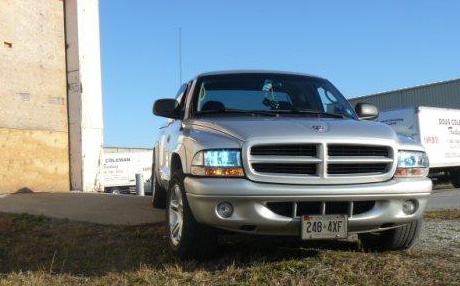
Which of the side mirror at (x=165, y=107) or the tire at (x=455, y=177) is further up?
the side mirror at (x=165, y=107)

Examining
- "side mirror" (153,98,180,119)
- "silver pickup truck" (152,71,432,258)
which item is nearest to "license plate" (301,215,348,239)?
"silver pickup truck" (152,71,432,258)

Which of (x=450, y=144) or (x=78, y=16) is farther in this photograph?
(x=450, y=144)

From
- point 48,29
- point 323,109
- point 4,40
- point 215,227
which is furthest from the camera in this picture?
point 48,29

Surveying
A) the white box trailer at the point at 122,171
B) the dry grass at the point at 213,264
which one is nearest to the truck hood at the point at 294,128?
the dry grass at the point at 213,264

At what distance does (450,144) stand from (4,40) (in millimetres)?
16870

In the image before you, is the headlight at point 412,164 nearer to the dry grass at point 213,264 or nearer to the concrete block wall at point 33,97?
the dry grass at point 213,264

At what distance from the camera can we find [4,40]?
11680mm

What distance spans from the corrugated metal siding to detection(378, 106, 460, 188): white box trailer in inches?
370

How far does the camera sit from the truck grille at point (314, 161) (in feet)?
14.5

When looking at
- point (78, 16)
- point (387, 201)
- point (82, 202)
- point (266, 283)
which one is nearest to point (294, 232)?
point (266, 283)

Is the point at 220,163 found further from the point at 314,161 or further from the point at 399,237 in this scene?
the point at 399,237

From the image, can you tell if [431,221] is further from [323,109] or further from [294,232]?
[294,232]

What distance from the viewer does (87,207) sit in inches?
350

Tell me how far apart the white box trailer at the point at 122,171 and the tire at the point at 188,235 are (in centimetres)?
2788
